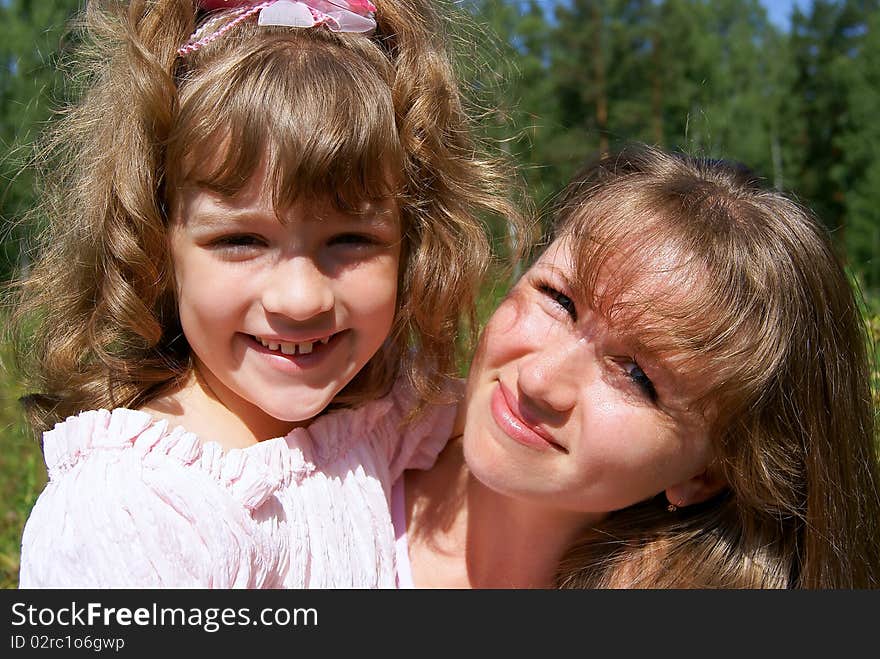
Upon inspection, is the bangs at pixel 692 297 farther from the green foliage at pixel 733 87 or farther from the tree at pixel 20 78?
the green foliage at pixel 733 87

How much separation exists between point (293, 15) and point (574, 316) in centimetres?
102

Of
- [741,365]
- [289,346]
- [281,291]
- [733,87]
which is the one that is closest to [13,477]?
[289,346]

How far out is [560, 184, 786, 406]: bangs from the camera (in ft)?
6.61

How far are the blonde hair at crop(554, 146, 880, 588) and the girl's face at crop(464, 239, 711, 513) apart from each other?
67mm

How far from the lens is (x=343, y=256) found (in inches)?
79.1

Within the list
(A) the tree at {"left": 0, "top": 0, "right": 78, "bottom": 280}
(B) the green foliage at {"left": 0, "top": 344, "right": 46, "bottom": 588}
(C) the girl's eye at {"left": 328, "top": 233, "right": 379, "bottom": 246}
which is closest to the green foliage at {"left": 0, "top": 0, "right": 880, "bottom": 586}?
(A) the tree at {"left": 0, "top": 0, "right": 78, "bottom": 280}

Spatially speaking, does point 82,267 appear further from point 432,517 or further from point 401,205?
point 432,517

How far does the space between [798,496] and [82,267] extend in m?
2.00

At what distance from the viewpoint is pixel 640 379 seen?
209cm

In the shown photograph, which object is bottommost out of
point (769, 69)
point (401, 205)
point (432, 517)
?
point (432, 517)

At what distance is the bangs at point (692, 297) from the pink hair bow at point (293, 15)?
838 millimetres


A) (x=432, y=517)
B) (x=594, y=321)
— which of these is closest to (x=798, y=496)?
(x=594, y=321)

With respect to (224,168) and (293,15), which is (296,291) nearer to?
(224,168)

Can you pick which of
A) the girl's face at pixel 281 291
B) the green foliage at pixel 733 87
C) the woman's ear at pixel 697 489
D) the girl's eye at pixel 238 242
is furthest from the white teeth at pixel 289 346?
the green foliage at pixel 733 87
